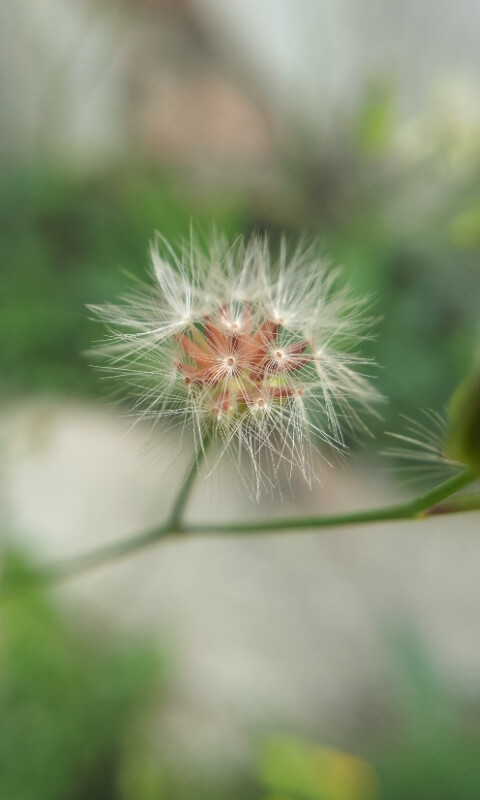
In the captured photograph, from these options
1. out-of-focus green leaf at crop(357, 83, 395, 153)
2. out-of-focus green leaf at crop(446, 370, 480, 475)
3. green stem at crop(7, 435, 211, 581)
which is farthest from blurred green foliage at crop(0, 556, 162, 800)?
out-of-focus green leaf at crop(357, 83, 395, 153)

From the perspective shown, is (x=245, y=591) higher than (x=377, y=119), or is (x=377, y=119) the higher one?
(x=377, y=119)

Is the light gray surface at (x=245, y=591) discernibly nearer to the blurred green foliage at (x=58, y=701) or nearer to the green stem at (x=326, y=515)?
the blurred green foliage at (x=58, y=701)

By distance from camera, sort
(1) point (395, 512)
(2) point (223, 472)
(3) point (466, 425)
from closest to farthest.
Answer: (3) point (466, 425)
(1) point (395, 512)
(2) point (223, 472)

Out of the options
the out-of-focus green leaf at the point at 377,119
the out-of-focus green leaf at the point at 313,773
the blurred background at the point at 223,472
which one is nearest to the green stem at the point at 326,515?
the blurred background at the point at 223,472

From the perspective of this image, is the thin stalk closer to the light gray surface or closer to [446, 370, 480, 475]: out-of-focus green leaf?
[446, 370, 480, 475]: out-of-focus green leaf

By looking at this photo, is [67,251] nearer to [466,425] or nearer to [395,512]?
[395,512]

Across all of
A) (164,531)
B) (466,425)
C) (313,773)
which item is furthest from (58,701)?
(466,425)

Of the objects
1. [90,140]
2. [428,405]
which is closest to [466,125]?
[428,405]
